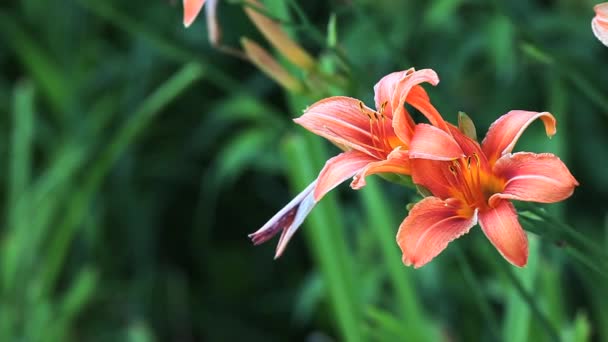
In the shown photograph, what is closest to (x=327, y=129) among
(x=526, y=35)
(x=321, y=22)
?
(x=526, y=35)

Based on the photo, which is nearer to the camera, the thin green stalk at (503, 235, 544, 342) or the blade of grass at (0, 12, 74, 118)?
the thin green stalk at (503, 235, 544, 342)

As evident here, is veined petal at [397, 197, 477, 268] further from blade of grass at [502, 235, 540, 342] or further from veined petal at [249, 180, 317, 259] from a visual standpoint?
blade of grass at [502, 235, 540, 342]

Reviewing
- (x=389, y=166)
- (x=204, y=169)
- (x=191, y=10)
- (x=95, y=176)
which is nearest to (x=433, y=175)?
(x=389, y=166)

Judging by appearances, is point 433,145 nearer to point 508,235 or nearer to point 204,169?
point 508,235

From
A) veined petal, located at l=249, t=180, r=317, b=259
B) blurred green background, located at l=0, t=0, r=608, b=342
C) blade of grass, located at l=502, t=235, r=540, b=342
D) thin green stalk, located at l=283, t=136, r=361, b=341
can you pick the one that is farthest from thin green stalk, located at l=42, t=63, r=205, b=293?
veined petal, located at l=249, t=180, r=317, b=259

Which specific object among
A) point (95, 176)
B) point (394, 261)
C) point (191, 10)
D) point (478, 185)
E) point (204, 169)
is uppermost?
point (191, 10)
